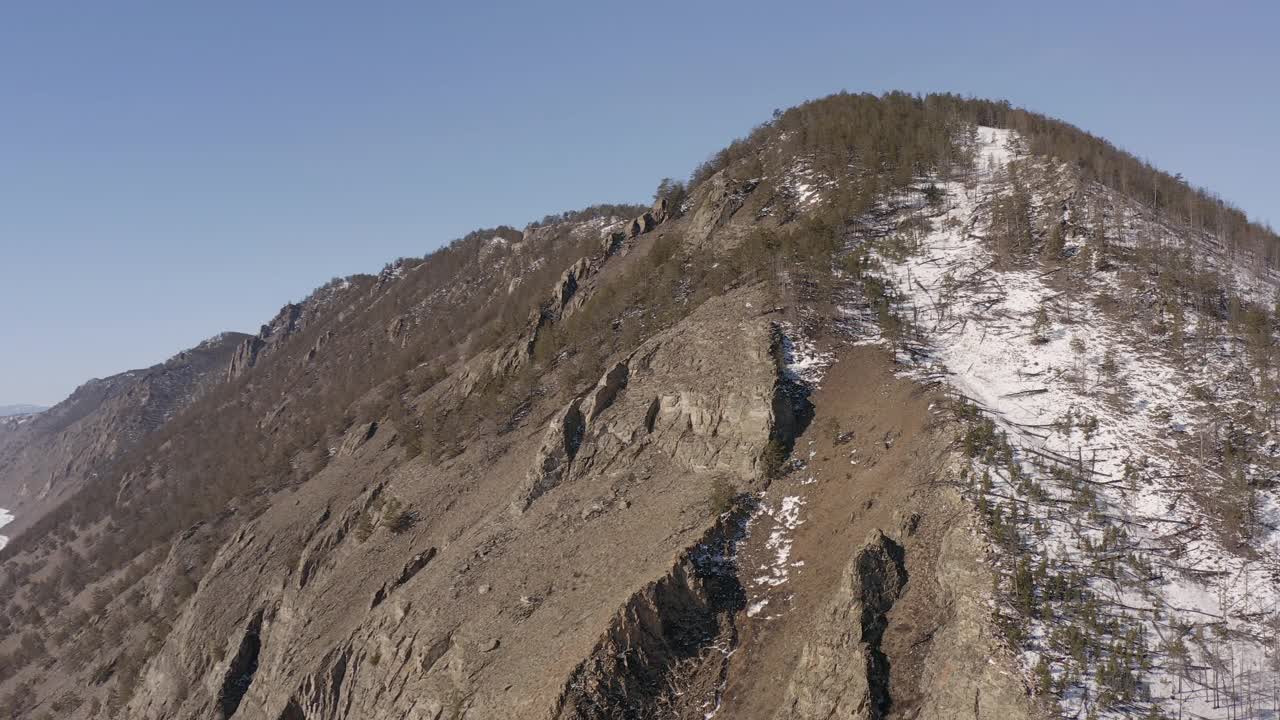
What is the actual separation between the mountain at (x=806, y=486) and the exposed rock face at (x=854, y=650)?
0.08 m

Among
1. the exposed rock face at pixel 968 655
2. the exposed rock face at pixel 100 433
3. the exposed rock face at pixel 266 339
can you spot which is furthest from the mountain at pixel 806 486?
the exposed rock face at pixel 100 433

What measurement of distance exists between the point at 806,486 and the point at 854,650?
635cm

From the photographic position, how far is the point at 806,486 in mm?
21969

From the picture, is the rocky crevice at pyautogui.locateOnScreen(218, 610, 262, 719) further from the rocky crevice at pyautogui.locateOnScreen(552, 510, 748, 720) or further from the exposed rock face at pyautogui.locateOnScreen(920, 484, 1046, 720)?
the exposed rock face at pyautogui.locateOnScreen(920, 484, 1046, 720)

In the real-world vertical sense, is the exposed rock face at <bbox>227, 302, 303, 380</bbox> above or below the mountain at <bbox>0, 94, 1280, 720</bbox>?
above

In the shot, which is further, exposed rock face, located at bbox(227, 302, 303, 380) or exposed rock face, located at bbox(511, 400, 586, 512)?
exposed rock face, located at bbox(227, 302, 303, 380)

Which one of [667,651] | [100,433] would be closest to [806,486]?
[667,651]

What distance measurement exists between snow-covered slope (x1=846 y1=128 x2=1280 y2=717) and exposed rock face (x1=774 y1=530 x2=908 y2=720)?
265cm

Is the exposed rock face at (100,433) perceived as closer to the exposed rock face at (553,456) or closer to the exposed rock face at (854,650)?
the exposed rock face at (553,456)

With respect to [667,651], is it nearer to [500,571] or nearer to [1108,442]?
[500,571]

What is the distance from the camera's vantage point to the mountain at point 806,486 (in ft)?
53.9

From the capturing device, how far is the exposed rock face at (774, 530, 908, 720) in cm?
1544

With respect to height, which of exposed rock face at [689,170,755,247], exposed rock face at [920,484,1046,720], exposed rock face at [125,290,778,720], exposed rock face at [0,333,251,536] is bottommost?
exposed rock face at [920,484,1046,720]

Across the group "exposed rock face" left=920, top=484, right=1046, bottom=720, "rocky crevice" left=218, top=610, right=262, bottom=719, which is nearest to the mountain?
"exposed rock face" left=920, top=484, right=1046, bottom=720
